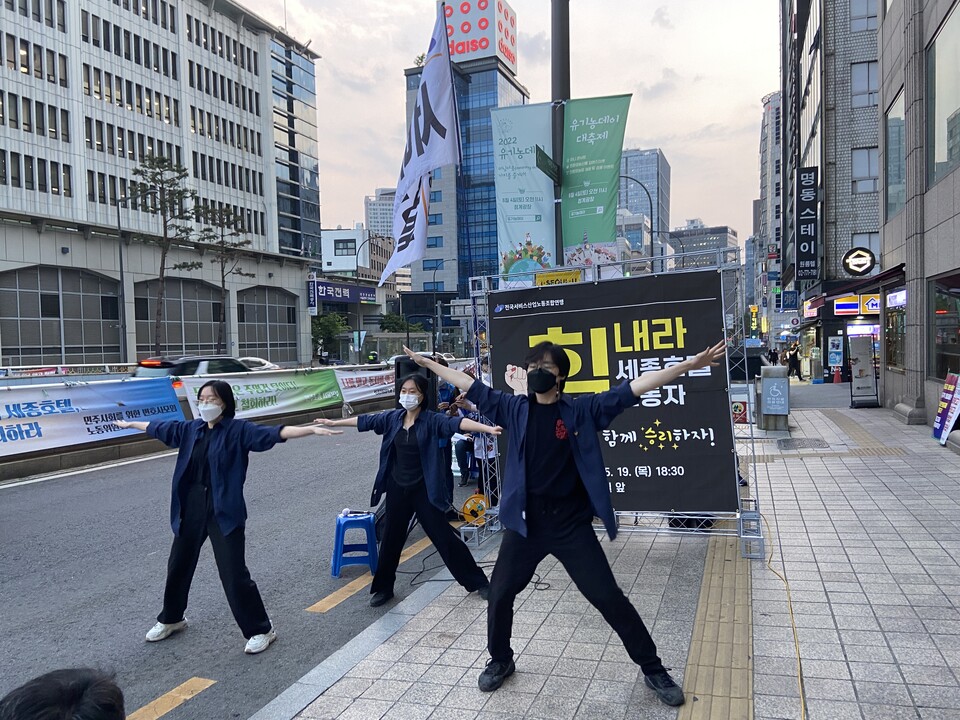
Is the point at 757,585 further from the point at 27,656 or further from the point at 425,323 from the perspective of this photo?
the point at 425,323

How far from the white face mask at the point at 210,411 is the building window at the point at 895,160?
15.8 metres

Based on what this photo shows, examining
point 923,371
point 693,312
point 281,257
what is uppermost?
point 281,257

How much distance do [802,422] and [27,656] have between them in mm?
15325

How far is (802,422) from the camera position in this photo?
52.2 ft

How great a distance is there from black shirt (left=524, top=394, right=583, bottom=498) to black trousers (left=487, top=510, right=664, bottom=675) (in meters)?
0.17

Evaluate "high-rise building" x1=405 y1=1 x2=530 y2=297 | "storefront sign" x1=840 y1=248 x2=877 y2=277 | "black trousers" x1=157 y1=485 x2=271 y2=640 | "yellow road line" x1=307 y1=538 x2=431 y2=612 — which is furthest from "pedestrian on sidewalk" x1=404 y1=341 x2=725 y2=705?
"high-rise building" x1=405 y1=1 x2=530 y2=297

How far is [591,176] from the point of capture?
8.59 m

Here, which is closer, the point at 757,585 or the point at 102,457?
the point at 757,585

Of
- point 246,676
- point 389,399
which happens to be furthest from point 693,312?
point 389,399

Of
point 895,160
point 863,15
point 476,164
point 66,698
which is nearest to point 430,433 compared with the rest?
point 66,698

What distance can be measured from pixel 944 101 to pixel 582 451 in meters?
13.3

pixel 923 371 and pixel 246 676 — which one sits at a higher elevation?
pixel 923 371

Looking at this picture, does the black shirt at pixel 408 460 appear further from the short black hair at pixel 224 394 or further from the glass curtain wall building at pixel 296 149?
the glass curtain wall building at pixel 296 149

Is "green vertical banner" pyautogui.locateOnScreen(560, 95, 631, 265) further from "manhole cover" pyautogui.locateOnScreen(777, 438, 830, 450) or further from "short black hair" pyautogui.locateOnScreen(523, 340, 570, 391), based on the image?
"manhole cover" pyautogui.locateOnScreen(777, 438, 830, 450)
